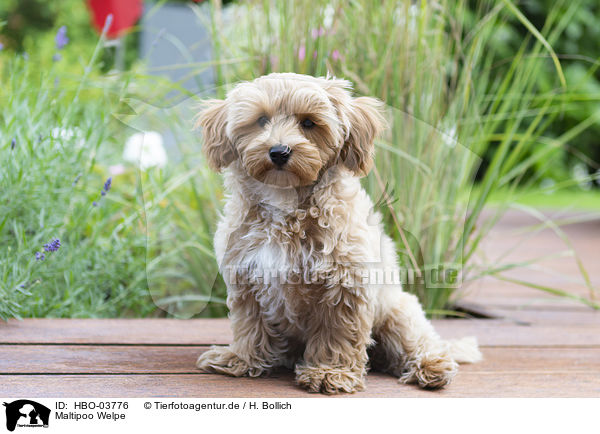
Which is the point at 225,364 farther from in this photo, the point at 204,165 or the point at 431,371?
the point at 204,165

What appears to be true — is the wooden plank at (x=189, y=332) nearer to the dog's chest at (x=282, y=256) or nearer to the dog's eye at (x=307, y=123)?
the dog's chest at (x=282, y=256)

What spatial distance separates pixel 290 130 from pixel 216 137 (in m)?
0.23

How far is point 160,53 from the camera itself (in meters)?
5.57

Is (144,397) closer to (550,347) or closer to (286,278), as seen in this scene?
(286,278)

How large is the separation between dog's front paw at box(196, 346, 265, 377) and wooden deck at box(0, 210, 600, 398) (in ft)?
0.10

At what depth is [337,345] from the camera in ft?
6.01

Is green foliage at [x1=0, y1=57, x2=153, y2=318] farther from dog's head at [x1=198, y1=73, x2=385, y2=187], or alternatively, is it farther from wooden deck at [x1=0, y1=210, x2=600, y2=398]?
dog's head at [x1=198, y1=73, x2=385, y2=187]

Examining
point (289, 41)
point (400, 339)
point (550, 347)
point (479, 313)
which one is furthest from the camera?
point (479, 313)

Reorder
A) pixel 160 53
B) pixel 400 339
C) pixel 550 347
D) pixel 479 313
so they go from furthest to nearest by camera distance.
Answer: pixel 160 53 < pixel 479 313 < pixel 550 347 < pixel 400 339

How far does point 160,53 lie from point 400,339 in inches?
168

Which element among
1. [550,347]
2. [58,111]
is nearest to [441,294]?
[550,347]

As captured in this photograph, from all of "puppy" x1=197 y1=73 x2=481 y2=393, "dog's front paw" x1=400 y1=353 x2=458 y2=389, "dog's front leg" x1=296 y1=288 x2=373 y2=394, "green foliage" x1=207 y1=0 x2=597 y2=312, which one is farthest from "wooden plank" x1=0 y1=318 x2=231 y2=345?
"green foliage" x1=207 y1=0 x2=597 y2=312

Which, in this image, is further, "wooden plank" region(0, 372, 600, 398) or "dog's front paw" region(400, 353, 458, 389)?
"dog's front paw" region(400, 353, 458, 389)
